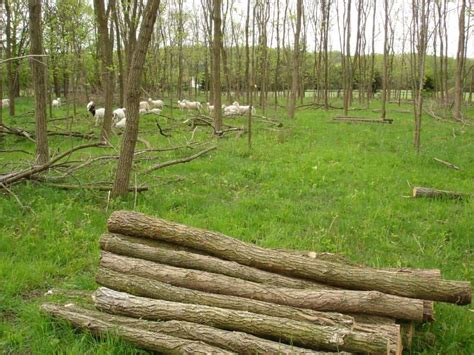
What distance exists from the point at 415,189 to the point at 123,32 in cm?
1682

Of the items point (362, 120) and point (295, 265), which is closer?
point (295, 265)

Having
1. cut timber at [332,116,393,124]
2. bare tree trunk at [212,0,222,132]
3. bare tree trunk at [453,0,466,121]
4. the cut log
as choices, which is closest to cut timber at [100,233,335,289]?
the cut log

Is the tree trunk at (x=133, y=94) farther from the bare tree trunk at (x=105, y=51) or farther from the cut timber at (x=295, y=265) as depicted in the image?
the bare tree trunk at (x=105, y=51)

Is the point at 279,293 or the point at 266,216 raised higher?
the point at 279,293

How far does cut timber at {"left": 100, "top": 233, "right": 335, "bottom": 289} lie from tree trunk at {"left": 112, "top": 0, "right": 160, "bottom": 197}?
3.05 metres

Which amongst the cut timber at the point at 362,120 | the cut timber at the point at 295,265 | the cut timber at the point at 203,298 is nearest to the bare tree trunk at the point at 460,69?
the cut timber at the point at 362,120

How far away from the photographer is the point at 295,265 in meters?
4.00

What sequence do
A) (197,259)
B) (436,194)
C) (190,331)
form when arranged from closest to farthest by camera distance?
(190,331) → (197,259) → (436,194)

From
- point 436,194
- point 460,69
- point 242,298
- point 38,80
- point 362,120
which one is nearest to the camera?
point 242,298

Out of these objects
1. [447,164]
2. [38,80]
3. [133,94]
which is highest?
[38,80]

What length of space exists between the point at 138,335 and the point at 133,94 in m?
4.71

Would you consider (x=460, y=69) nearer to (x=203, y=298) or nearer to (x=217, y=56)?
(x=217, y=56)

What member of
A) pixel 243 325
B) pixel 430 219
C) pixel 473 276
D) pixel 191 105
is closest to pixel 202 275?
pixel 243 325

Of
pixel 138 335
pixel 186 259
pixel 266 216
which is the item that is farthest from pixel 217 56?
pixel 138 335
